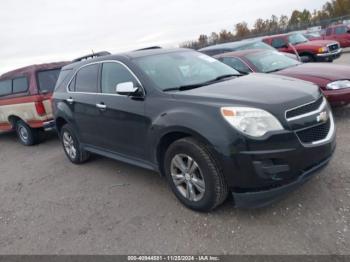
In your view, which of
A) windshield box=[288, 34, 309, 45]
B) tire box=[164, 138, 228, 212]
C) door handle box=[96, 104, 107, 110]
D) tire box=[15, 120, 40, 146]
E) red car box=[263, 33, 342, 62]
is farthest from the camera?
windshield box=[288, 34, 309, 45]

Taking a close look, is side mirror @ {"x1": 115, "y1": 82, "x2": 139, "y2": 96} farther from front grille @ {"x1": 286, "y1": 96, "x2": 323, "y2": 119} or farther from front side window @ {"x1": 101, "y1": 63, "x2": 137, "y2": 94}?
front grille @ {"x1": 286, "y1": 96, "x2": 323, "y2": 119}

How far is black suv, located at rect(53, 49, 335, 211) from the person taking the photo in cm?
308

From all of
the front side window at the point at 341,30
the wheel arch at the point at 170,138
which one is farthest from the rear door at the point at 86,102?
the front side window at the point at 341,30

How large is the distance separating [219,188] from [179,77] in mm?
1543

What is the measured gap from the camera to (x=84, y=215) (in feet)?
13.4

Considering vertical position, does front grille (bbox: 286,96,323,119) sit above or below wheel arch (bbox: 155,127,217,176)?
above

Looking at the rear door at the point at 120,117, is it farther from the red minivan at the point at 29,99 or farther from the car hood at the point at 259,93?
the red minivan at the point at 29,99

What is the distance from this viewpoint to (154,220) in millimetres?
3701

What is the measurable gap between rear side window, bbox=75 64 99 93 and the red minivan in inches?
87.2

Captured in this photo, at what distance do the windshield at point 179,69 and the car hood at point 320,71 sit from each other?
88.1 inches

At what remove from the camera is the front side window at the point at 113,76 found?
4.30 m

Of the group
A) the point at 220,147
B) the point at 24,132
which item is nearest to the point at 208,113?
the point at 220,147

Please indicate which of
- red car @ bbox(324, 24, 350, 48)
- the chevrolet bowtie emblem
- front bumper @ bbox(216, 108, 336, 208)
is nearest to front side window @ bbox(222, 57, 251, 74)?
the chevrolet bowtie emblem

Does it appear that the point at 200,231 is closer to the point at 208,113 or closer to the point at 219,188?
the point at 219,188
